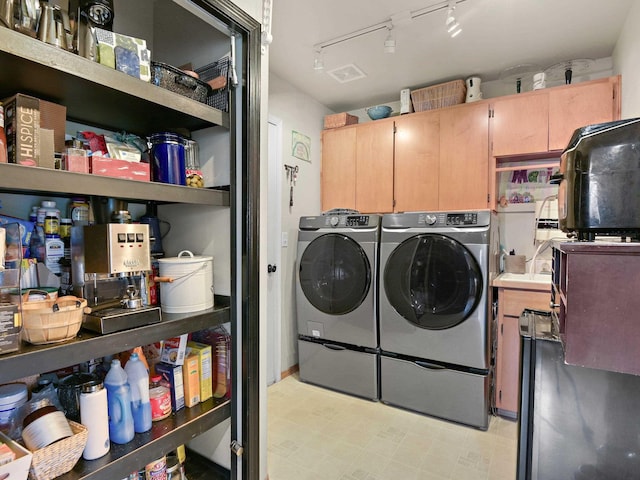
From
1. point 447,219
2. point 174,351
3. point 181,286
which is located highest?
point 447,219

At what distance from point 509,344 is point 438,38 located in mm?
2105

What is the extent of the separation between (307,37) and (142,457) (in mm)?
2429

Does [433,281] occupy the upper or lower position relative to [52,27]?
lower

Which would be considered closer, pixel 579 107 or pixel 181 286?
pixel 181 286

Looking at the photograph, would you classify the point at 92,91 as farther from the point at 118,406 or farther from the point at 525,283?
the point at 525,283

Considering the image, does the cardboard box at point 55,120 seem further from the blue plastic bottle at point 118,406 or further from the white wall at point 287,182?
the white wall at point 287,182

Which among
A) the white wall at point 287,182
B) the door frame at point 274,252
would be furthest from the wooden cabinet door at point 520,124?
the door frame at point 274,252

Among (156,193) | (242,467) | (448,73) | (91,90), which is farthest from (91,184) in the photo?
(448,73)

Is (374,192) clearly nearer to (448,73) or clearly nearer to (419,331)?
(448,73)

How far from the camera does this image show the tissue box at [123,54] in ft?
3.42

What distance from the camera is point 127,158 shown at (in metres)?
1.17

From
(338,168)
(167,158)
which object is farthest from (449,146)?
(167,158)

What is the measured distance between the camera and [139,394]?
1160 millimetres

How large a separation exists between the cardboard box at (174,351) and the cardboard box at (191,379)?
0.09 feet
